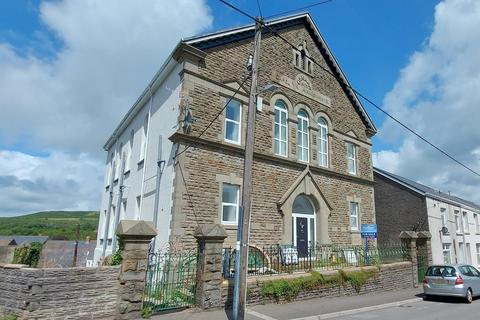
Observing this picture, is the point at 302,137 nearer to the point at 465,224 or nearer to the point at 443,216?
the point at 443,216

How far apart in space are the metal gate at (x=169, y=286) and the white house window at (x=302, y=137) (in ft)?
32.9

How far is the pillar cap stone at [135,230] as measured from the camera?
26.3 ft

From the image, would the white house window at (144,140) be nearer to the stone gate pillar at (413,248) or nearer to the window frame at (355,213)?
the window frame at (355,213)

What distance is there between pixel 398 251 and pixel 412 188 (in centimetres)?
1336

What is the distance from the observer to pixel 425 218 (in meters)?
26.8

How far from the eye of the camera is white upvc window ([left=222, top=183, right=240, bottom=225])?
A: 1403 cm

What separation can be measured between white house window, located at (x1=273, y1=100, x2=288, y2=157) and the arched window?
9.68 ft

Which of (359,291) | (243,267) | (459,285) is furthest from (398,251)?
(243,267)

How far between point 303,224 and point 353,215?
478cm

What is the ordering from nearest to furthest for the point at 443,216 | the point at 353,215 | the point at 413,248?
the point at 413,248 < the point at 353,215 < the point at 443,216

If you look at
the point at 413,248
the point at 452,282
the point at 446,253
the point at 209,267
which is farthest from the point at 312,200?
the point at 446,253

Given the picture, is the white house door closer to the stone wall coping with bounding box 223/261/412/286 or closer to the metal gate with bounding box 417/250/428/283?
the stone wall coping with bounding box 223/261/412/286

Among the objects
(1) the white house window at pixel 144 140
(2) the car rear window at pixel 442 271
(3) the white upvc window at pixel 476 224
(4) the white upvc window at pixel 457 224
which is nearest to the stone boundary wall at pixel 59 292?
(1) the white house window at pixel 144 140

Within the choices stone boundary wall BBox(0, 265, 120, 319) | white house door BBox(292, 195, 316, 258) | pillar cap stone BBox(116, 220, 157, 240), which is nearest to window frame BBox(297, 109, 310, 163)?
white house door BBox(292, 195, 316, 258)
